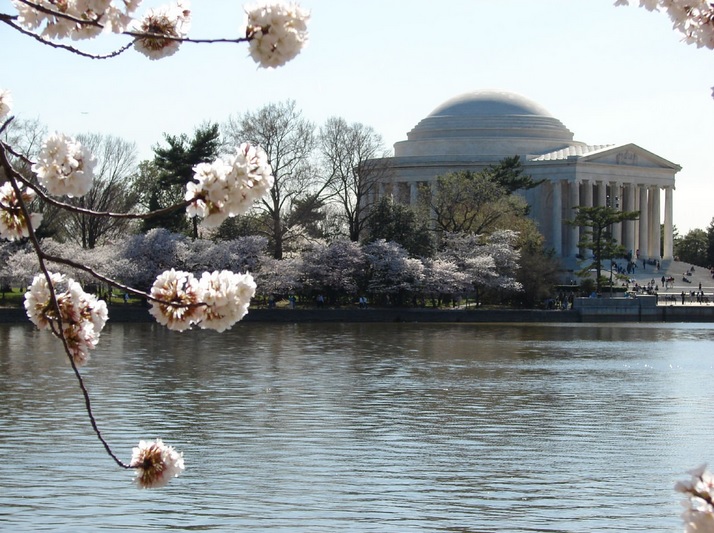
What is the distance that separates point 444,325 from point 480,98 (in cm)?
6744

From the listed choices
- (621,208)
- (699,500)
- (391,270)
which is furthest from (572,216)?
(699,500)

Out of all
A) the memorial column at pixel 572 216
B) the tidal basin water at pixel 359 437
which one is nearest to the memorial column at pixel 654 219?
the memorial column at pixel 572 216

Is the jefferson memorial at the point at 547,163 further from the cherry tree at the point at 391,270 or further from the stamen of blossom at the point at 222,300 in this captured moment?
the stamen of blossom at the point at 222,300

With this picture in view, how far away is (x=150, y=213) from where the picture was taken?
563cm

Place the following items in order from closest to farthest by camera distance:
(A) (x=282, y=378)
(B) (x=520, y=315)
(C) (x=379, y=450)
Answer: (C) (x=379, y=450) → (A) (x=282, y=378) → (B) (x=520, y=315)

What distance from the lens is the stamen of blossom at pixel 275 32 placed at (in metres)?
5.64

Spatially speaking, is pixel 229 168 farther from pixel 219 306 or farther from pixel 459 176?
pixel 459 176

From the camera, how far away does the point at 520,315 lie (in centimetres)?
7300

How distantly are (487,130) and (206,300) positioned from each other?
12077cm

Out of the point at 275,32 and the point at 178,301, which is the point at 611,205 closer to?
the point at 178,301

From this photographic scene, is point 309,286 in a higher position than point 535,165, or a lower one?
lower

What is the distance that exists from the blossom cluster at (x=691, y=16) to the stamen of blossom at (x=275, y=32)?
1493 mm

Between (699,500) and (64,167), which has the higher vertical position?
(64,167)

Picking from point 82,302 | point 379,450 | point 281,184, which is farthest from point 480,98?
point 82,302
